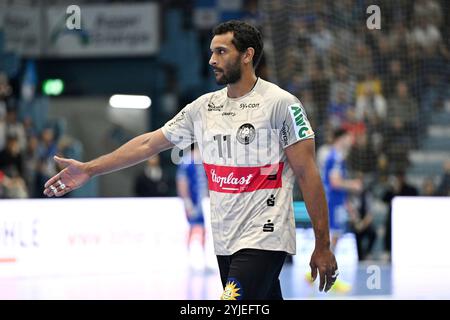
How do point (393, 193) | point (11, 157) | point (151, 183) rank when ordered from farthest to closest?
point (11, 157) < point (151, 183) < point (393, 193)

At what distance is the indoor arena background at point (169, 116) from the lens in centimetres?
1325

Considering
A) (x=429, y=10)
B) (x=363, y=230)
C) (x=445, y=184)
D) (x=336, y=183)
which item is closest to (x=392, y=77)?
(x=429, y=10)

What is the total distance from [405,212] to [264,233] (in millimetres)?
9162

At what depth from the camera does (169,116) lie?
2016 cm

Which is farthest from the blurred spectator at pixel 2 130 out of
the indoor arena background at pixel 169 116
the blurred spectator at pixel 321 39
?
the blurred spectator at pixel 321 39

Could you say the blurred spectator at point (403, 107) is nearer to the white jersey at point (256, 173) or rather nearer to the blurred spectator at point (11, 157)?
the blurred spectator at point (11, 157)

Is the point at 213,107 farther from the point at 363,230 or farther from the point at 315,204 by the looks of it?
the point at 363,230

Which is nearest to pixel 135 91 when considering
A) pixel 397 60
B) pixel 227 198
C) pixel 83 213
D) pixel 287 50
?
pixel 287 50

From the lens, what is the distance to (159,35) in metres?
20.4

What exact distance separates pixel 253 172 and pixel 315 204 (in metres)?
0.37

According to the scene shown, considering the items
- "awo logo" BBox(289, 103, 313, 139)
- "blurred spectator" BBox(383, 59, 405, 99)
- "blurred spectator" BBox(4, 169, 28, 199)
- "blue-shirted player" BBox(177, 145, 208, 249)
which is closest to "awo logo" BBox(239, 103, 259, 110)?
"awo logo" BBox(289, 103, 313, 139)
